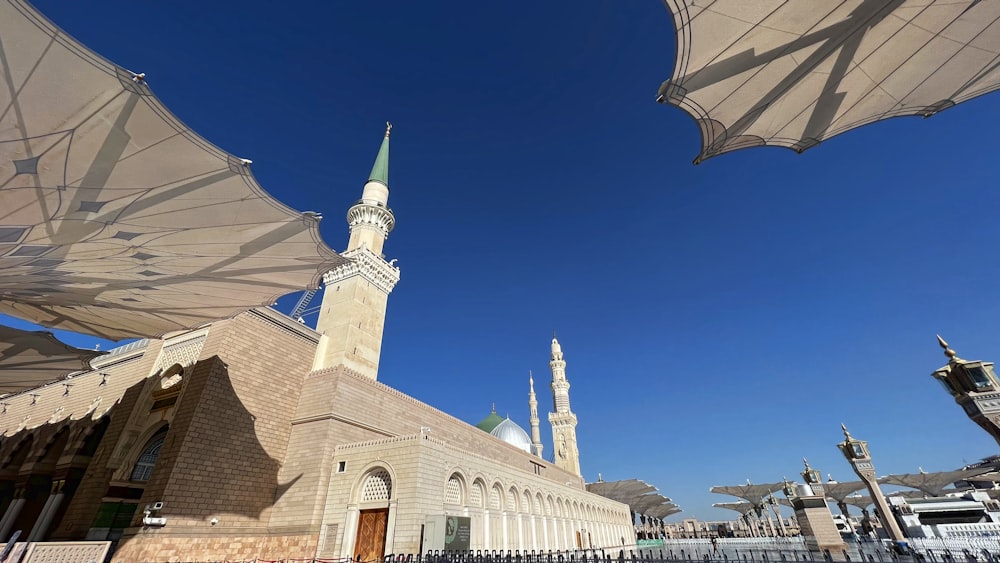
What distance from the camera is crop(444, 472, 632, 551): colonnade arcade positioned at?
59.4 feet

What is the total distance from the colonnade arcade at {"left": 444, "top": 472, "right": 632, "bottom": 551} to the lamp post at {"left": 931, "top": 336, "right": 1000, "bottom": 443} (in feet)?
67.0

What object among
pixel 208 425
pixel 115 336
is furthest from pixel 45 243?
pixel 208 425

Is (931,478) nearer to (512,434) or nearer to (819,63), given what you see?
(512,434)

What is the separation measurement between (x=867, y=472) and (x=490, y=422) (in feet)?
114

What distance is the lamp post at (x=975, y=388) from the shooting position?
55.5 feet

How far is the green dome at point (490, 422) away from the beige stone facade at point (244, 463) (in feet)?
81.5

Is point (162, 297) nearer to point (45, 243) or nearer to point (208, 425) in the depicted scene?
point (45, 243)

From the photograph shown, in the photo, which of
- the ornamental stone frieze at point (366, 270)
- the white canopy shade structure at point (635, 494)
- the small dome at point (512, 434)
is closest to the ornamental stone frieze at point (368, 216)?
the ornamental stone frieze at point (366, 270)

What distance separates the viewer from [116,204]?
7.21 meters

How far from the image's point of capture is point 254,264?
33.3 feet

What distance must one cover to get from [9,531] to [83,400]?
6323 millimetres

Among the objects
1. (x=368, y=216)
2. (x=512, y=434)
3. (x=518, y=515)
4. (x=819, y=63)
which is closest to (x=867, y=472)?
(x=518, y=515)

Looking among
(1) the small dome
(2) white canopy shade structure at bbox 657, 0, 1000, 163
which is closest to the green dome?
(1) the small dome

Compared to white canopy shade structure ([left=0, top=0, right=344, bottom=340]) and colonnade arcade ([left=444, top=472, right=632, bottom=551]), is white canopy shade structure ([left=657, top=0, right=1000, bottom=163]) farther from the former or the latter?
colonnade arcade ([left=444, top=472, right=632, bottom=551])
